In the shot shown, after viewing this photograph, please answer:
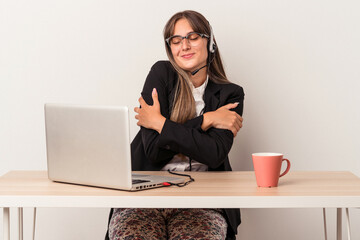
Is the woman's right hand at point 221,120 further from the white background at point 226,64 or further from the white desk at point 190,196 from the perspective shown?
the white background at point 226,64

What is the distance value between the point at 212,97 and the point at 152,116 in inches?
13.3

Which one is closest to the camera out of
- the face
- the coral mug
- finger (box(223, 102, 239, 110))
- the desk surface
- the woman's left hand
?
the desk surface

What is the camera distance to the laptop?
1424 mm

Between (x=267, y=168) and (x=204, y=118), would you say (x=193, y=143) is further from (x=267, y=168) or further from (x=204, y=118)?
(x=267, y=168)

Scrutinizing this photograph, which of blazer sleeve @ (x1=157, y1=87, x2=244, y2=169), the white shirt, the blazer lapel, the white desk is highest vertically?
the blazer lapel

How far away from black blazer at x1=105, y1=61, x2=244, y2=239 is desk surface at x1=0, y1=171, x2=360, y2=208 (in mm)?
270

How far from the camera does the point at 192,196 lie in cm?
138

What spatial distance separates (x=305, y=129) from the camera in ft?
8.81

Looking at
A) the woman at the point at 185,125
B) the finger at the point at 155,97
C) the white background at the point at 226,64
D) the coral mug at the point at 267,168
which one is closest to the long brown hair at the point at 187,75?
the woman at the point at 185,125

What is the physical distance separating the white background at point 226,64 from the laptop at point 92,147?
1.09 meters

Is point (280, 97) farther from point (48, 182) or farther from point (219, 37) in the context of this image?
point (48, 182)

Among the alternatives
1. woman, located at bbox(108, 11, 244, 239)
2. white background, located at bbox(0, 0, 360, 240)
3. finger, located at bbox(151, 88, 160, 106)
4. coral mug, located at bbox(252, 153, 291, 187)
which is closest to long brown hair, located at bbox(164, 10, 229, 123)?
woman, located at bbox(108, 11, 244, 239)

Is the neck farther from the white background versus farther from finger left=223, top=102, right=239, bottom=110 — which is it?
the white background

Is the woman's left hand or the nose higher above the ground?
the nose
